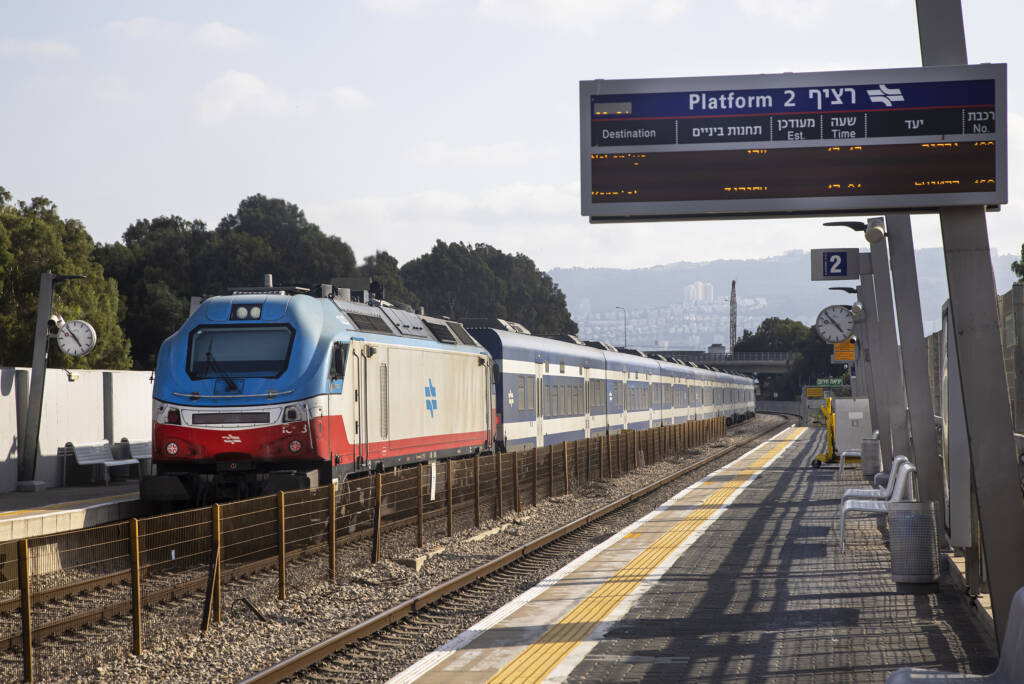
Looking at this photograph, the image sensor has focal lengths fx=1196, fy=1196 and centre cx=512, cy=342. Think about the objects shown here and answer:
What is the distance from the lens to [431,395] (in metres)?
20.4

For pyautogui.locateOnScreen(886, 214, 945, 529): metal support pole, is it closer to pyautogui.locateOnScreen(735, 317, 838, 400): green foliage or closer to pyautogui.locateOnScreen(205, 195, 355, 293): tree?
pyautogui.locateOnScreen(205, 195, 355, 293): tree

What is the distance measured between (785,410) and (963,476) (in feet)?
377

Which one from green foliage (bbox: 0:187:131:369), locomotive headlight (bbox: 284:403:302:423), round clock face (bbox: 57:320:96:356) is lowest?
locomotive headlight (bbox: 284:403:302:423)

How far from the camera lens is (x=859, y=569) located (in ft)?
44.5

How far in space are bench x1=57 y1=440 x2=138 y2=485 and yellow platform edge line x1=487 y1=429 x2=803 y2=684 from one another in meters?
11.6

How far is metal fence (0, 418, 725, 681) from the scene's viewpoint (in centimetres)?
1024

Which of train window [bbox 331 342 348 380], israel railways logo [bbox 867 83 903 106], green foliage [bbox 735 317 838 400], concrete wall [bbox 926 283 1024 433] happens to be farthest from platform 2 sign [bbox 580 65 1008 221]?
green foliage [bbox 735 317 838 400]

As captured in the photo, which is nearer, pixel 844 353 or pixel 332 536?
pixel 332 536

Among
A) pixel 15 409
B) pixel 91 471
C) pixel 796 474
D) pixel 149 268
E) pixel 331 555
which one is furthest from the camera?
pixel 149 268

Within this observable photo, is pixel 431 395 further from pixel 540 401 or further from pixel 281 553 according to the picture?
pixel 540 401

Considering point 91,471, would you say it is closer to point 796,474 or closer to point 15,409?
point 15,409

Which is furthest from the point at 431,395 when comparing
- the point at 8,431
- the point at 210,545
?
the point at 210,545

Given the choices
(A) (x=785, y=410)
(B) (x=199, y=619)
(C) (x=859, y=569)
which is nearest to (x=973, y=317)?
(C) (x=859, y=569)

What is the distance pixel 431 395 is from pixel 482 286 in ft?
319
